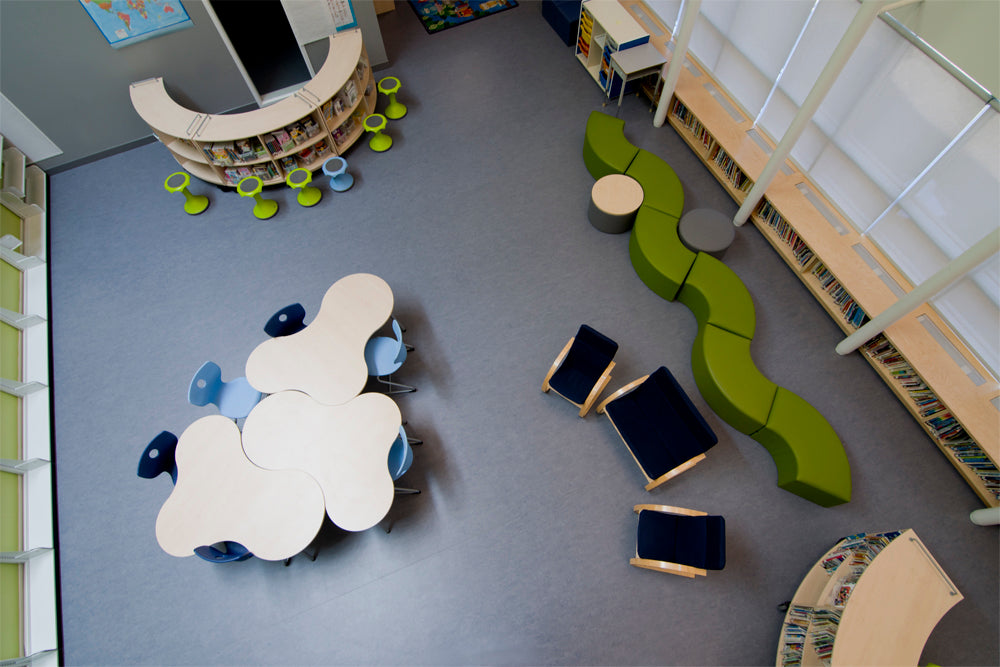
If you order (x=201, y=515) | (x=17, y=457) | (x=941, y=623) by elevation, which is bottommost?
(x=941, y=623)

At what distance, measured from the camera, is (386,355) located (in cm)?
455

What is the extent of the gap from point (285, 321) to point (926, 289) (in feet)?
16.7

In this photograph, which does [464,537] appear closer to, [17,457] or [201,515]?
[201,515]

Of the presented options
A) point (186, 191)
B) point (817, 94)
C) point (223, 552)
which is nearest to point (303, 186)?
point (186, 191)

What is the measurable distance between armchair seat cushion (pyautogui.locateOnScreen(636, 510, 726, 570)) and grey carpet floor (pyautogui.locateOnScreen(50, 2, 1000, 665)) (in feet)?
0.86

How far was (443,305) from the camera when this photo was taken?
17.1 feet

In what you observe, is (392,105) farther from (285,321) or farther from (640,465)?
(640,465)

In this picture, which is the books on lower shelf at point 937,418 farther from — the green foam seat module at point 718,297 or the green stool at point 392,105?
the green stool at point 392,105

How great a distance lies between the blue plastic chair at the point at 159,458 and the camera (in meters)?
3.91

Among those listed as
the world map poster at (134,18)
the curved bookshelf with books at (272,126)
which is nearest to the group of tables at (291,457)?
the curved bookshelf with books at (272,126)

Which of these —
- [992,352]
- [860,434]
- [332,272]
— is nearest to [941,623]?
[860,434]

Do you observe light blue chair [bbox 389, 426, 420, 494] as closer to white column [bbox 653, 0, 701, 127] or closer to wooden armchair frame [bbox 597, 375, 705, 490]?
wooden armchair frame [bbox 597, 375, 705, 490]

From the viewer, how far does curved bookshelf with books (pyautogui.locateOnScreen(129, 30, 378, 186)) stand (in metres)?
5.39

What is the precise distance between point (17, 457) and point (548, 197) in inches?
218
